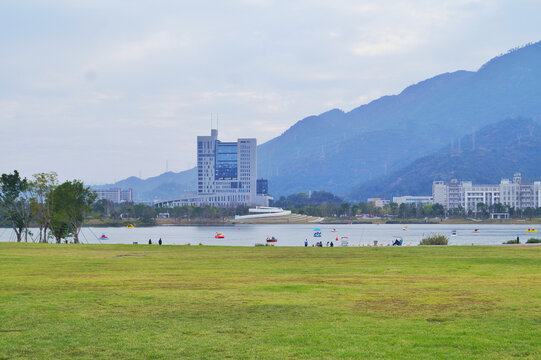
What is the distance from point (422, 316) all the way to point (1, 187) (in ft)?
253

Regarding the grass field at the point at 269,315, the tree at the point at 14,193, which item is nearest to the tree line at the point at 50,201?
the tree at the point at 14,193

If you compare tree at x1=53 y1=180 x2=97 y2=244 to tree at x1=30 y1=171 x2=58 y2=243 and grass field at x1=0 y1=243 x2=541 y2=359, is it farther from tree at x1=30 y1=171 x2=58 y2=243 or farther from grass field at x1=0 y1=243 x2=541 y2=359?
grass field at x1=0 y1=243 x2=541 y2=359

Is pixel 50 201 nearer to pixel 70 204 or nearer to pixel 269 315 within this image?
pixel 70 204

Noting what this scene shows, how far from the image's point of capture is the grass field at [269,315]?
13.9 meters

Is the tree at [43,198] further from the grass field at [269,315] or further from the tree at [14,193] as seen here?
the grass field at [269,315]

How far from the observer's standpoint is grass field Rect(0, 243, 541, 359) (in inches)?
546

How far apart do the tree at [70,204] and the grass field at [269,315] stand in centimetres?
5077

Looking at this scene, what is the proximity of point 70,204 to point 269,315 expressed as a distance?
6787 centimetres

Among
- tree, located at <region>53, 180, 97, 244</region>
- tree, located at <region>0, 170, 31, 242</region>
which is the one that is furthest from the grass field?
tree, located at <region>0, 170, 31, 242</region>

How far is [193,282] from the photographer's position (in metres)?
26.6

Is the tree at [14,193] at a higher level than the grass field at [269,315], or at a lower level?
higher

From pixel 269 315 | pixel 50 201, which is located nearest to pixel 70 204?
pixel 50 201

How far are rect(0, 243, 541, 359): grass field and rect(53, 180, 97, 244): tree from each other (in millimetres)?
50768

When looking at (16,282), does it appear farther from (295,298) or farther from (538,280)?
(538,280)
